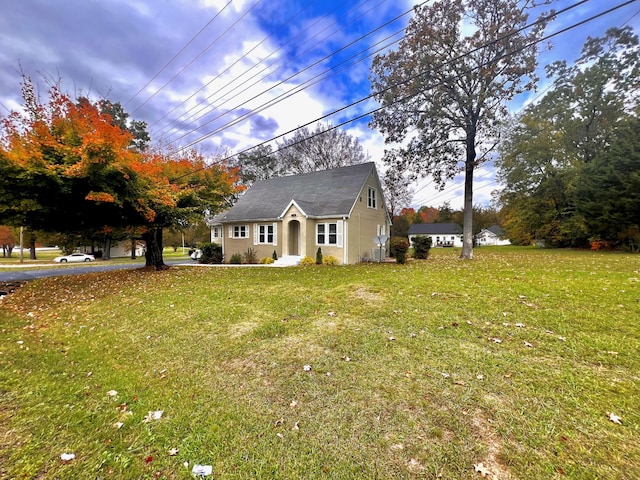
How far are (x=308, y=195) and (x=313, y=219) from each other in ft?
11.0

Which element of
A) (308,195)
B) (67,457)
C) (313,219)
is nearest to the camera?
(67,457)

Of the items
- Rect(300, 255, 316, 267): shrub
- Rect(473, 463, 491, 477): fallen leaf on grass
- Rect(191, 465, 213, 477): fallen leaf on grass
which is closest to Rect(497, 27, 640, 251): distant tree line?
Rect(300, 255, 316, 267): shrub

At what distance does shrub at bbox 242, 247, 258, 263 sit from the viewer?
19641 mm

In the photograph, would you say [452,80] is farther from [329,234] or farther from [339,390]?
[339,390]

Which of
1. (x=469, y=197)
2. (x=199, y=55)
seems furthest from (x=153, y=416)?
(x=469, y=197)

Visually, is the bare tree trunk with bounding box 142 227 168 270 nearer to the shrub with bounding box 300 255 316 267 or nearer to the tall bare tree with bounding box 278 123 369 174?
the shrub with bounding box 300 255 316 267

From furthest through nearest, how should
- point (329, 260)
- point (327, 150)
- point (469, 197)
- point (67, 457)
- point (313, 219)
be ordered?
point (327, 150) < point (313, 219) < point (469, 197) < point (329, 260) < point (67, 457)

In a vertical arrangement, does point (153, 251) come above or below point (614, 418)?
above

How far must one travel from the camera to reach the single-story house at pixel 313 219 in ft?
56.3

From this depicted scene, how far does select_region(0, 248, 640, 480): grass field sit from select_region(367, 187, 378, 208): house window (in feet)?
42.9

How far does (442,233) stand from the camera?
60.2 metres

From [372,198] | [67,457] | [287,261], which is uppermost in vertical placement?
[372,198]

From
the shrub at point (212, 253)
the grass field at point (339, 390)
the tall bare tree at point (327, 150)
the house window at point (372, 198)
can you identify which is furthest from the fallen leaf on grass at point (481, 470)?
the tall bare tree at point (327, 150)

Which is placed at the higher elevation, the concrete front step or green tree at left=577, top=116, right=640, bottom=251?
green tree at left=577, top=116, right=640, bottom=251
